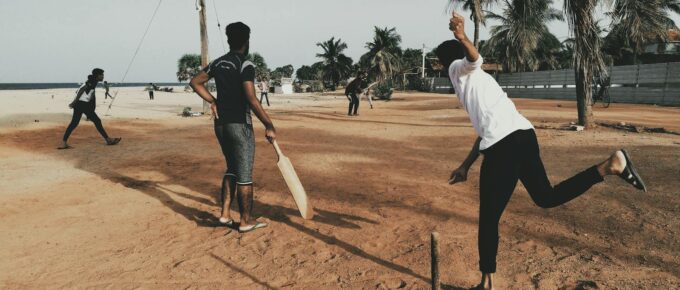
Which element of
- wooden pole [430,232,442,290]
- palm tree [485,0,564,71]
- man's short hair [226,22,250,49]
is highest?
palm tree [485,0,564,71]

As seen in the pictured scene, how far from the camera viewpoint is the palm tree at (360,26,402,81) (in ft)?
190

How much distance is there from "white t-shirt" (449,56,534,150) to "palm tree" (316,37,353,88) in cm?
6399

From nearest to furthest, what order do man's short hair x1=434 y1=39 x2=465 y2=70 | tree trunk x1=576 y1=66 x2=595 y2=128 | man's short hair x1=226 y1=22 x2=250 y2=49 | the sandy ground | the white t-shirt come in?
the white t-shirt
man's short hair x1=434 y1=39 x2=465 y2=70
the sandy ground
man's short hair x1=226 y1=22 x2=250 y2=49
tree trunk x1=576 y1=66 x2=595 y2=128

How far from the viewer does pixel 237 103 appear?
162 inches

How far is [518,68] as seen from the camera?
39281 mm

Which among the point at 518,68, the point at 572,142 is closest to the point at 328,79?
the point at 518,68

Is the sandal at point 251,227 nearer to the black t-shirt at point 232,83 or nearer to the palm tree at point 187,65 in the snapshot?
the black t-shirt at point 232,83

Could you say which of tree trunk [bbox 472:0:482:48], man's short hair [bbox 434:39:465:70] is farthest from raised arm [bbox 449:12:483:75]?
tree trunk [bbox 472:0:482:48]

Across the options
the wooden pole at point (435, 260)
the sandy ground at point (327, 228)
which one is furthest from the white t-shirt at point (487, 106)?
the sandy ground at point (327, 228)

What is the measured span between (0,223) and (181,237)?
226 centimetres

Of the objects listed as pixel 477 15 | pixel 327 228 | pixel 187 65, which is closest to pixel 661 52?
pixel 477 15

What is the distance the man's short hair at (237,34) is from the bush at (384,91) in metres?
30.2

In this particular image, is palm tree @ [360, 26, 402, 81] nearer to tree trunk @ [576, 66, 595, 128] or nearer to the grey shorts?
tree trunk @ [576, 66, 595, 128]

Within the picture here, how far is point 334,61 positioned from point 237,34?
212 ft
